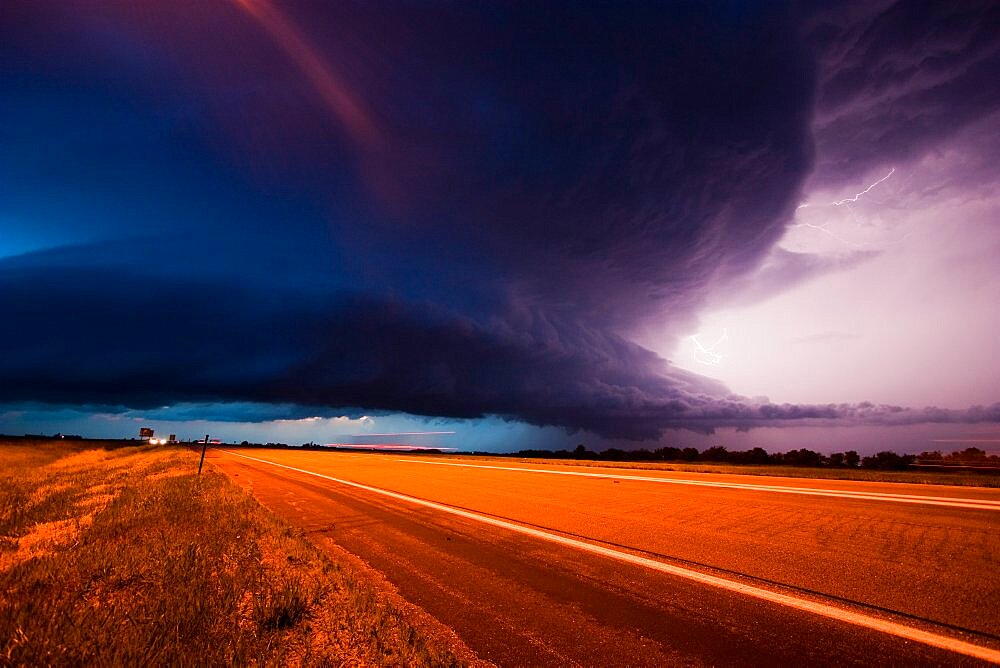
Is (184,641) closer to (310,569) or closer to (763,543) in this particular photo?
(310,569)

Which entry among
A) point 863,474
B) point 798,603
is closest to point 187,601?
point 798,603

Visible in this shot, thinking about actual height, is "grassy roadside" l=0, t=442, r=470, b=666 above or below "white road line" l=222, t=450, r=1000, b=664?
below

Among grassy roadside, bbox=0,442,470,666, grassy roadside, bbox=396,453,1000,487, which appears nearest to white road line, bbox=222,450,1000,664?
grassy roadside, bbox=0,442,470,666

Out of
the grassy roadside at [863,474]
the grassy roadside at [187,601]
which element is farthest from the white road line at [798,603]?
the grassy roadside at [863,474]

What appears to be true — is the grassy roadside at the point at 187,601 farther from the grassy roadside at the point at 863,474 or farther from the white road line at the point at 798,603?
the grassy roadside at the point at 863,474

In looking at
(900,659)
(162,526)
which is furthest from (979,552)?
(162,526)

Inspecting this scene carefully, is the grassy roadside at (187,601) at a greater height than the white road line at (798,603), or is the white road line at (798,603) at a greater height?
the white road line at (798,603)

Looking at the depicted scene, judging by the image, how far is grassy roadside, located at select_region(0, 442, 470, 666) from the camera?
350 cm

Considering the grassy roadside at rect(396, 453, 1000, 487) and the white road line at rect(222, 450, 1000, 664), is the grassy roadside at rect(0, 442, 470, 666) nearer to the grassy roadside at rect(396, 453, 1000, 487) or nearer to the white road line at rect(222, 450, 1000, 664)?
the white road line at rect(222, 450, 1000, 664)

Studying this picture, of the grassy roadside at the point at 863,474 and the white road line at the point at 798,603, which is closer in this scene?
the white road line at the point at 798,603

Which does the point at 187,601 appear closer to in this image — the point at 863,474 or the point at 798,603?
the point at 798,603

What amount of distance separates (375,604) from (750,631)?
368 centimetres

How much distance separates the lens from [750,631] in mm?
3893

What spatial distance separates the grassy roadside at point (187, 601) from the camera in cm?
350
